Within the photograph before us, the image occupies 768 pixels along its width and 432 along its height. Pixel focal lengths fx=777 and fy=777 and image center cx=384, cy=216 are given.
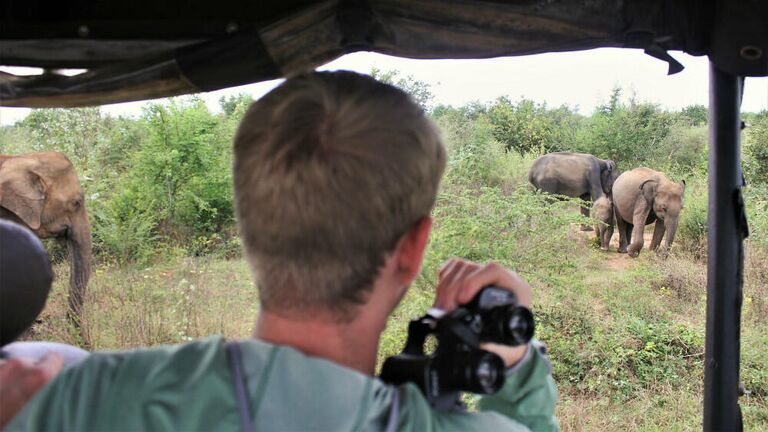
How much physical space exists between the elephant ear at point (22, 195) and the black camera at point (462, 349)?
603 centimetres

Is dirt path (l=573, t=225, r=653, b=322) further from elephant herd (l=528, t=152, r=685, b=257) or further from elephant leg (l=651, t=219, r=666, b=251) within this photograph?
elephant leg (l=651, t=219, r=666, b=251)

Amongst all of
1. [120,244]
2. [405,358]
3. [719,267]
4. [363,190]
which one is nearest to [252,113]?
[363,190]

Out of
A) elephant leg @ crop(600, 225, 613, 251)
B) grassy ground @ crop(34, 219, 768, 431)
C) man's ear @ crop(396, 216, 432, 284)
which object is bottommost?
grassy ground @ crop(34, 219, 768, 431)

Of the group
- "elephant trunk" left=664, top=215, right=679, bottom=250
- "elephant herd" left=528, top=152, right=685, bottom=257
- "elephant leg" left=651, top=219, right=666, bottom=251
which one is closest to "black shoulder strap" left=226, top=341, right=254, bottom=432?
"elephant herd" left=528, top=152, right=685, bottom=257

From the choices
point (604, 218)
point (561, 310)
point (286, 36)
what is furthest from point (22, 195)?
point (604, 218)

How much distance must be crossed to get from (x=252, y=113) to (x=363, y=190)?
0.17 m

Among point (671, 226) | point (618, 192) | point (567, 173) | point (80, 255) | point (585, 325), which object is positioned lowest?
point (585, 325)

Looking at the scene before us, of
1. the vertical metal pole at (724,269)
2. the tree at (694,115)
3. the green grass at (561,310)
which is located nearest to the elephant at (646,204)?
the tree at (694,115)

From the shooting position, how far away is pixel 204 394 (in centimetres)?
69

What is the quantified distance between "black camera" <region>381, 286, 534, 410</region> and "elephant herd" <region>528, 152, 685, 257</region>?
8186 mm

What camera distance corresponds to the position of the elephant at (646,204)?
927 centimetres

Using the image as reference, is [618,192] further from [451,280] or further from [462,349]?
[462,349]

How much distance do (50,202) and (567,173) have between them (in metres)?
7.27

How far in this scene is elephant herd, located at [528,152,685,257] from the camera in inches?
370
